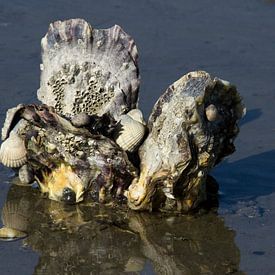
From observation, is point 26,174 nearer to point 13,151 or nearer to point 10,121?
point 13,151

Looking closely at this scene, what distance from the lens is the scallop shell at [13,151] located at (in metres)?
7.49

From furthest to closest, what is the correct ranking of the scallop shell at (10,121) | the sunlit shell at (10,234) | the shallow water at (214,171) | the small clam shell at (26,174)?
the small clam shell at (26,174), the scallop shell at (10,121), the sunlit shell at (10,234), the shallow water at (214,171)

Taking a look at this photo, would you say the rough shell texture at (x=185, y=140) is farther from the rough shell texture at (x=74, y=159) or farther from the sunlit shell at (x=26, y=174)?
the sunlit shell at (x=26, y=174)

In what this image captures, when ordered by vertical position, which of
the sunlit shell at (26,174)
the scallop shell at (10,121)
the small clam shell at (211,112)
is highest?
the small clam shell at (211,112)

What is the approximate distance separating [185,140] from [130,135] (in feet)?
1.46

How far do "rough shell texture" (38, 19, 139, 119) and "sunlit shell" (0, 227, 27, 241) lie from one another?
1.04m

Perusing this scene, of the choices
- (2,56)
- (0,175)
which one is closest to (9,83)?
(2,56)

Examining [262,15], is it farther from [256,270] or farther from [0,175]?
[256,270]

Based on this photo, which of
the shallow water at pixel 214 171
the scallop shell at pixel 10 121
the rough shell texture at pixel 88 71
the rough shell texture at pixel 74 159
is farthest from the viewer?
the rough shell texture at pixel 88 71

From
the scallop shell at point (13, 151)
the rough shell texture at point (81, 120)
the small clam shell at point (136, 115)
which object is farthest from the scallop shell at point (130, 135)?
the scallop shell at point (13, 151)

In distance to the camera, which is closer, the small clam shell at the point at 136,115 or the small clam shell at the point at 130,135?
the small clam shell at the point at 130,135

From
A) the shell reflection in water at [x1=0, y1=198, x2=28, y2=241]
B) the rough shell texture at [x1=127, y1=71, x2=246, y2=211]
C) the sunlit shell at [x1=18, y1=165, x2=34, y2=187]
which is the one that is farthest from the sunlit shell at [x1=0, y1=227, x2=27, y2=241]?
the rough shell texture at [x1=127, y1=71, x2=246, y2=211]

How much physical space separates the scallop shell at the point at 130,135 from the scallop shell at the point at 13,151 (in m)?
0.71

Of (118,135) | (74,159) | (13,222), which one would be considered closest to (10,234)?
(13,222)
